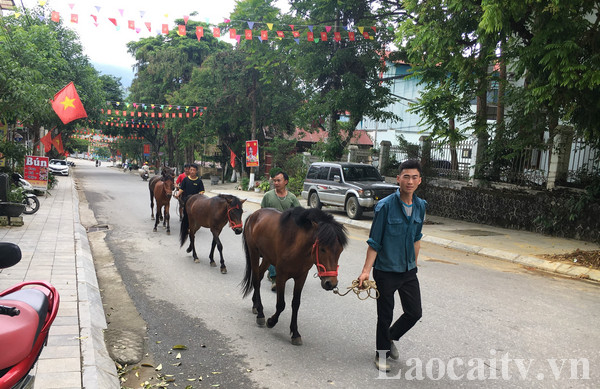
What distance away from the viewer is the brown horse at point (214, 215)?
7.65m

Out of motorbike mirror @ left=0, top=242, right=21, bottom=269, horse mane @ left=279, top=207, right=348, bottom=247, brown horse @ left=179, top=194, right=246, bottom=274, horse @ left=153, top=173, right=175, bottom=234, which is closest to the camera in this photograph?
motorbike mirror @ left=0, top=242, right=21, bottom=269

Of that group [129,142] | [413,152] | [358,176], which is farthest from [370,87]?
[129,142]

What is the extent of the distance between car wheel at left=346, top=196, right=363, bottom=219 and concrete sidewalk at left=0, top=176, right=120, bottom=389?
9.02 metres

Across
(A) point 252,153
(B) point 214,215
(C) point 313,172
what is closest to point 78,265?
(B) point 214,215

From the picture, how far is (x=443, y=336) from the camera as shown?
497cm

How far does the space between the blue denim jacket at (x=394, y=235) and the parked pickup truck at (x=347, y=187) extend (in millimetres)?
11297

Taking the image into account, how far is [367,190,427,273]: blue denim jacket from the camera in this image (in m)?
3.97

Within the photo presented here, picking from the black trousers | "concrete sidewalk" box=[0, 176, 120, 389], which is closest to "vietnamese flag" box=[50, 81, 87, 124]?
"concrete sidewalk" box=[0, 176, 120, 389]

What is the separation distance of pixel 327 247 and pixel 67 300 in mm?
3512

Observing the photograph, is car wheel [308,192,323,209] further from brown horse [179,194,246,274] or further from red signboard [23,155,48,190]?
red signboard [23,155,48,190]

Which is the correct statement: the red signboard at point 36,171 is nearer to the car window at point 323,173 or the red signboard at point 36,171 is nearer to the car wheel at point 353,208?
the car window at point 323,173

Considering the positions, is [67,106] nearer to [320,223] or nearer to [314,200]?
[314,200]

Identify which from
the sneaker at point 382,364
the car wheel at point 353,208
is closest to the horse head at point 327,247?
the sneaker at point 382,364

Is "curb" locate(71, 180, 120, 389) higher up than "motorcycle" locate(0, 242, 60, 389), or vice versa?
"motorcycle" locate(0, 242, 60, 389)
